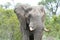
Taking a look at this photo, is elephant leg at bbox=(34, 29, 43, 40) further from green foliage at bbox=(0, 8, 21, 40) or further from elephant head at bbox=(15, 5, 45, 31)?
green foliage at bbox=(0, 8, 21, 40)

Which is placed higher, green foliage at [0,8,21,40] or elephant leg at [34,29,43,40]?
elephant leg at [34,29,43,40]

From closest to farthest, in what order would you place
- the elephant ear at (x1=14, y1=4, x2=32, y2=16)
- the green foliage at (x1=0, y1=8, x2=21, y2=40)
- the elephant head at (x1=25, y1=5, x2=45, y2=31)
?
1. the elephant head at (x1=25, y1=5, x2=45, y2=31)
2. the elephant ear at (x1=14, y1=4, x2=32, y2=16)
3. the green foliage at (x1=0, y1=8, x2=21, y2=40)

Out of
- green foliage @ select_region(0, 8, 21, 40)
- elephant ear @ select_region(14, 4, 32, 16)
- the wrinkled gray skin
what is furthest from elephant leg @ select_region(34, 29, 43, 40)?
green foliage @ select_region(0, 8, 21, 40)

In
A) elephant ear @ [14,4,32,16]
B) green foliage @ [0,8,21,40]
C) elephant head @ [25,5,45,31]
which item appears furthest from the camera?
green foliage @ [0,8,21,40]

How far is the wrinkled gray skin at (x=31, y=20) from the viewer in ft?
20.8

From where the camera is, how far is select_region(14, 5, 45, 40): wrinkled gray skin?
20.8 feet

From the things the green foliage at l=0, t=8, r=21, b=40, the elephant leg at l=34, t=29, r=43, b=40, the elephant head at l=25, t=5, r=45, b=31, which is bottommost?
the green foliage at l=0, t=8, r=21, b=40

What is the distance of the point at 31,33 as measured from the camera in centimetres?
690

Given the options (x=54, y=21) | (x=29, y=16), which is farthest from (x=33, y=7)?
(x=54, y=21)

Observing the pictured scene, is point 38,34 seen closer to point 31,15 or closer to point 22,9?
point 31,15

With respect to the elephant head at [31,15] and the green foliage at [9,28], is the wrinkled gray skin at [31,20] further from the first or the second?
the green foliage at [9,28]

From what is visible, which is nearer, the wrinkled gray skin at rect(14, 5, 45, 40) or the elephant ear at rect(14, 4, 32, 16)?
the wrinkled gray skin at rect(14, 5, 45, 40)

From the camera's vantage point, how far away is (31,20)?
656 cm

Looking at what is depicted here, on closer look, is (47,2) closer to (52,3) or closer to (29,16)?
(52,3)
